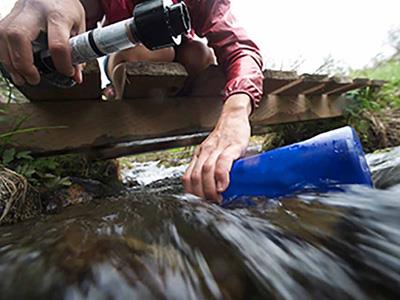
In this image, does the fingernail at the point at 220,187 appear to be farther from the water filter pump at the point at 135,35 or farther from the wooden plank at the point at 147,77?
the wooden plank at the point at 147,77

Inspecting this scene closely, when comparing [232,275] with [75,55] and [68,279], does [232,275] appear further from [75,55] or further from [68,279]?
[75,55]

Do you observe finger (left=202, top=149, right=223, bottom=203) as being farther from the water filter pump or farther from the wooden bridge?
the wooden bridge

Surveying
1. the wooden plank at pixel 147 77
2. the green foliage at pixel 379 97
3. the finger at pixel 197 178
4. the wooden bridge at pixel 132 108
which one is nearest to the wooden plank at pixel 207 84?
the wooden bridge at pixel 132 108

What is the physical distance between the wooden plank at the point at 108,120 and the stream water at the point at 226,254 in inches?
32.2

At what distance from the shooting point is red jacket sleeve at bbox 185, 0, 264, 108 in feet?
4.58

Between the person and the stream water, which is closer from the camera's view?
the stream water

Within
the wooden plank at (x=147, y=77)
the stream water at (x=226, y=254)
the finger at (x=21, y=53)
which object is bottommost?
the stream water at (x=226, y=254)

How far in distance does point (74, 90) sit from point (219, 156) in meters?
0.81

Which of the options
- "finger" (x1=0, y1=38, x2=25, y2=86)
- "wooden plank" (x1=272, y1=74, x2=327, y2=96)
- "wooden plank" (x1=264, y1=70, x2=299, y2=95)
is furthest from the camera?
"wooden plank" (x1=272, y1=74, x2=327, y2=96)

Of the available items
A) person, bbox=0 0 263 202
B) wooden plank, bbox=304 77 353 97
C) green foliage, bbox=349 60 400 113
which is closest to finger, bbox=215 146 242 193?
person, bbox=0 0 263 202

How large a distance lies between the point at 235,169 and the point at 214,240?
32 cm

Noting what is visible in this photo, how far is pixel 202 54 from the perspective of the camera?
1871mm

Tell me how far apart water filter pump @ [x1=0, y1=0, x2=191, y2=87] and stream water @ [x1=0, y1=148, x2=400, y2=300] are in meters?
0.45

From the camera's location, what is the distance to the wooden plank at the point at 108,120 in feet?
4.77
